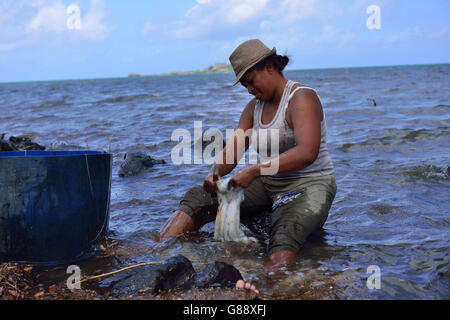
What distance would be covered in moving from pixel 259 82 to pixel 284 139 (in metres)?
0.47

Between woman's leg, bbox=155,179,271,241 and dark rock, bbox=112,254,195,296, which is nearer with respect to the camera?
dark rock, bbox=112,254,195,296

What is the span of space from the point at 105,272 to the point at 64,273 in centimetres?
26

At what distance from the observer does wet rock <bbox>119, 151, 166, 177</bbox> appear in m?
6.17

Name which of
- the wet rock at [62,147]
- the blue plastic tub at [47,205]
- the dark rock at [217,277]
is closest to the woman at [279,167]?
the dark rock at [217,277]

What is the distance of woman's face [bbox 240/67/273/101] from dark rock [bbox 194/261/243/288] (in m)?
1.34

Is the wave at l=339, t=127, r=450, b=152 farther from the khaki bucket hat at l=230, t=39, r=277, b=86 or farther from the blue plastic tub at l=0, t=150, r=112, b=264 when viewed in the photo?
the blue plastic tub at l=0, t=150, r=112, b=264

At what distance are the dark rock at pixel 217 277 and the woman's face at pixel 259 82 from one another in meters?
1.34

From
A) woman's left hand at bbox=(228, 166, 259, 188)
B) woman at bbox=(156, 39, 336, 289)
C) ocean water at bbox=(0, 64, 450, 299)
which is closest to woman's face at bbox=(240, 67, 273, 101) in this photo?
woman at bbox=(156, 39, 336, 289)

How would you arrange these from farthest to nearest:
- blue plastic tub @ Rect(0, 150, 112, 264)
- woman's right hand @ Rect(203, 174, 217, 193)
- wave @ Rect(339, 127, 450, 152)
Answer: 1. wave @ Rect(339, 127, 450, 152)
2. woman's right hand @ Rect(203, 174, 217, 193)
3. blue plastic tub @ Rect(0, 150, 112, 264)

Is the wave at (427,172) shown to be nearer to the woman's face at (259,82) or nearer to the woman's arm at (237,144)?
the woman's arm at (237,144)

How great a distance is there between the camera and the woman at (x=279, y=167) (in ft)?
9.51

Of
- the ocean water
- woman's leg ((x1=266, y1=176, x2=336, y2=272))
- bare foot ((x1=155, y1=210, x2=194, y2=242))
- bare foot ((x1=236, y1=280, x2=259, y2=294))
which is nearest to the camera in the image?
bare foot ((x1=236, y1=280, x2=259, y2=294))
